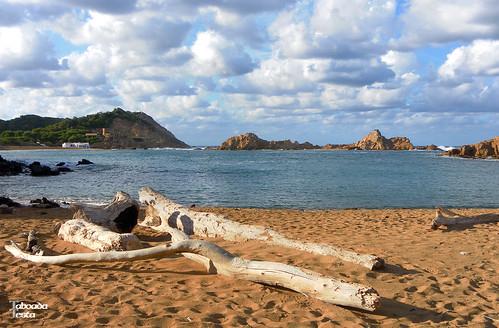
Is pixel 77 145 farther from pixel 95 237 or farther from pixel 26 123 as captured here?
pixel 95 237

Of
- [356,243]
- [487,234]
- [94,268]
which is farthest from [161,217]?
[487,234]

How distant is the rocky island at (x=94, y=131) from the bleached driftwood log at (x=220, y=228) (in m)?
131

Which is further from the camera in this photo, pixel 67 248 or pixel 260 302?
pixel 67 248

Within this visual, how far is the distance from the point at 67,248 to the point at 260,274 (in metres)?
4.52

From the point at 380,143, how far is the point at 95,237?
142312 mm

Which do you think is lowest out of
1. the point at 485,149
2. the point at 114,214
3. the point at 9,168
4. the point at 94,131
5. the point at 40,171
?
the point at 40,171

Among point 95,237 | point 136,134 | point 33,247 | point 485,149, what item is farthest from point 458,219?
point 136,134

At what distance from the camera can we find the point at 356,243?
904cm

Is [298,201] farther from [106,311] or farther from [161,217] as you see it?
[106,311]

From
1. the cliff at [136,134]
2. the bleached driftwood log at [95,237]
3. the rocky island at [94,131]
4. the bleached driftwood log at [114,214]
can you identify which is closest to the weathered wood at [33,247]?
the bleached driftwood log at [95,237]

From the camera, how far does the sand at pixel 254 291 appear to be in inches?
189

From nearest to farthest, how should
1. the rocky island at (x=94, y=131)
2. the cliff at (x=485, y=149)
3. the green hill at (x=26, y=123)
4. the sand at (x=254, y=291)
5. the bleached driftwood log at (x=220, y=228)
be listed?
the sand at (x=254, y=291) < the bleached driftwood log at (x=220, y=228) < the cliff at (x=485, y=149) < the rocky island at (x=94, y=131) < the green hill at (x=26, y=123)

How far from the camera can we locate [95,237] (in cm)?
799

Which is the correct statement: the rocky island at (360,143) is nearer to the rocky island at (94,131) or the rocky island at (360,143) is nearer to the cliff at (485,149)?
the rocky island at (94,131)
